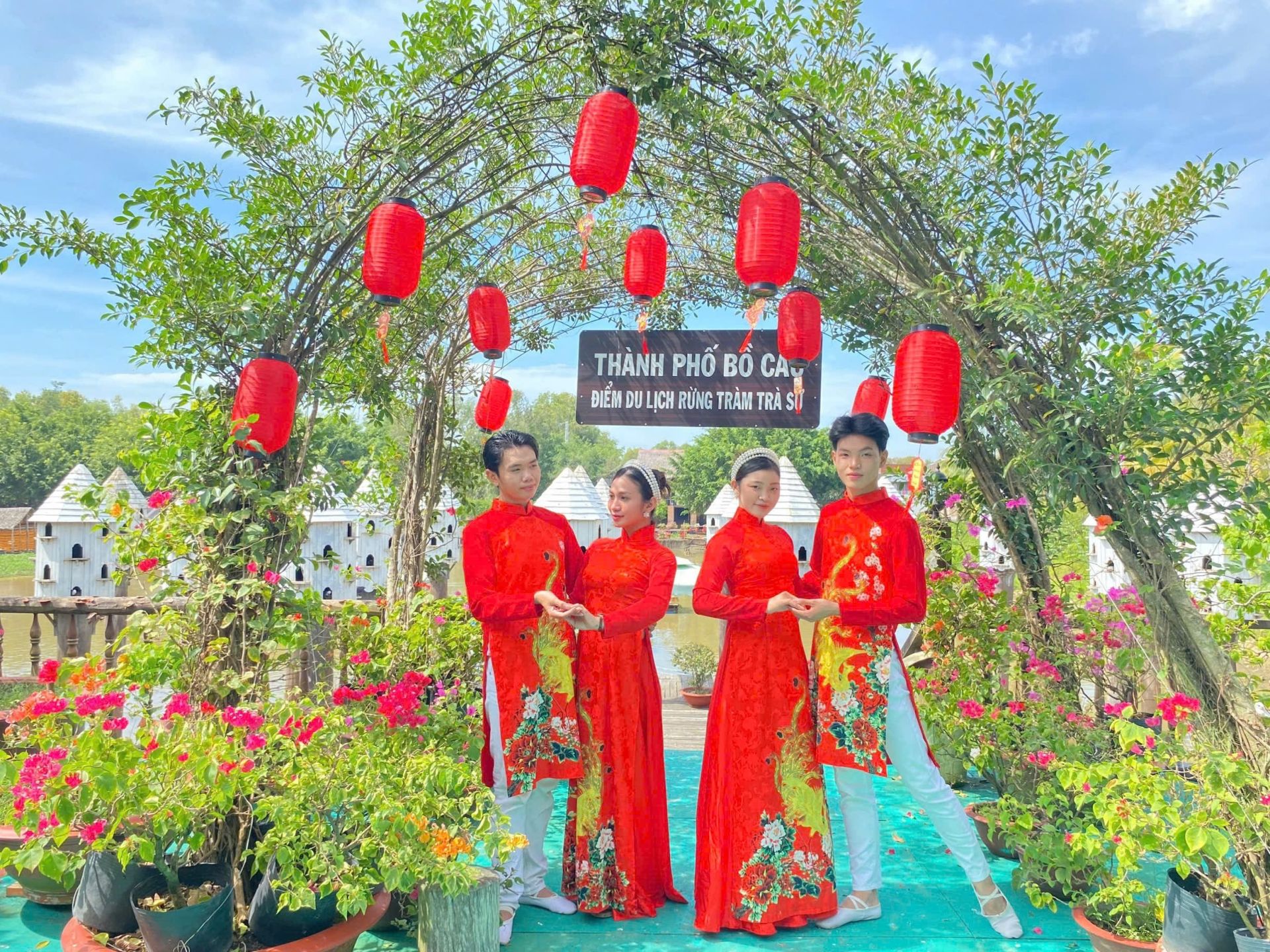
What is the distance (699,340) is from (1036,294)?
2.50 m

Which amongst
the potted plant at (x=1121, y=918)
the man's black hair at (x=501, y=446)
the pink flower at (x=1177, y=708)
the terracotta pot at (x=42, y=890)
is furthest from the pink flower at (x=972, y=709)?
the terracotta pot at (x=42, y=890)

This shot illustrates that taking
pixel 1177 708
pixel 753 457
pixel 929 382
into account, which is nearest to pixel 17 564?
pixel 753 457

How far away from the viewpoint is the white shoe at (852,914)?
2680 mm

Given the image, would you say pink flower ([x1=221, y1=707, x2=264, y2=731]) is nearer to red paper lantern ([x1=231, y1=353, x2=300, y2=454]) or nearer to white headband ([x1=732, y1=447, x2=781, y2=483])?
red paper lantern ([x1=231, y1=353, x2=300, y2=454])

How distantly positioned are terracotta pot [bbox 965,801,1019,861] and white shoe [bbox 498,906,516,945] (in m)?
1.85

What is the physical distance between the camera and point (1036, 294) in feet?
8.14

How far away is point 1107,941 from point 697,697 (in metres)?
4.06

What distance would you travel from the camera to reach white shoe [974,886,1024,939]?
2641 millimetres

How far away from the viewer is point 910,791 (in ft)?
8.76

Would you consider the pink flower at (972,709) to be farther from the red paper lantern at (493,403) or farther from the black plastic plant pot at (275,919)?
the red paper lantern at (493,403)

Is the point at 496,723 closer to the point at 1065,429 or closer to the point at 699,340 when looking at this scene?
the point at 1065,429

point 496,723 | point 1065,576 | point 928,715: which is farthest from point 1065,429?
point 496,723

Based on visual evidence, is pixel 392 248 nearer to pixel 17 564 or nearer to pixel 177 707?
pixel 177 707

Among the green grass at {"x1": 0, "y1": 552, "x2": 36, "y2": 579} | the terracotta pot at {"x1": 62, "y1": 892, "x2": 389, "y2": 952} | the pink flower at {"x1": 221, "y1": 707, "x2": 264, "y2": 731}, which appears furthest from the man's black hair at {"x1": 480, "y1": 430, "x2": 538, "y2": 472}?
the green grass at {"x1": 0, "y1": 552, "x2": 36, "y2": 579}
